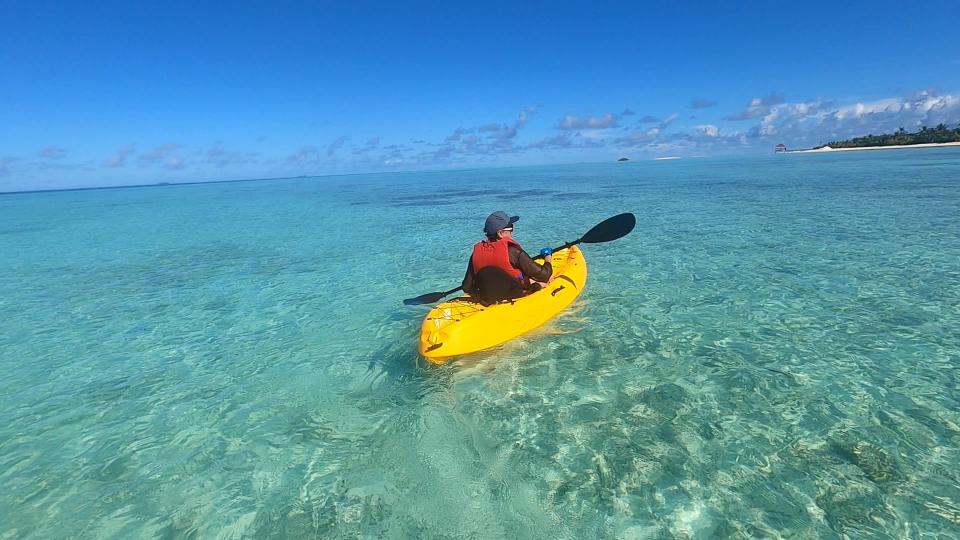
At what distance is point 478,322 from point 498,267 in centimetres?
88

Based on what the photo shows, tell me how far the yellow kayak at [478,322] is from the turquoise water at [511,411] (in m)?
0.29

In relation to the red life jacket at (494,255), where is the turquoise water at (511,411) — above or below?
below

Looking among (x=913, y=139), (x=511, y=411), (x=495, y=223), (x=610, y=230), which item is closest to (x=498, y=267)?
(x=495, y=223)

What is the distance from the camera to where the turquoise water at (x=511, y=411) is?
420cm

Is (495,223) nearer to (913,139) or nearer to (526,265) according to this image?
(526,265)

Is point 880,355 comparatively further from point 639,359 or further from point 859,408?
point 639,359

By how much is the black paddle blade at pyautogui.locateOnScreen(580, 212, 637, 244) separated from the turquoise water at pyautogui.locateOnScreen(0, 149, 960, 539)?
1186 millimetres

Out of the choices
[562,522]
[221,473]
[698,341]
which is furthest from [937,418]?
[221,473]

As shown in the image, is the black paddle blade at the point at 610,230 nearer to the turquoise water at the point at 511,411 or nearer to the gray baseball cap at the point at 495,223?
the turquoise water at the point at 511,411

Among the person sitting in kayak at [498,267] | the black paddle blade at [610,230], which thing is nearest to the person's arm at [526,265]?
the person sitting in kayak at [498,267]

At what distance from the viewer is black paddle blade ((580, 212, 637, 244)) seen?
402 inches

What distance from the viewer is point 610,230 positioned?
10328mm

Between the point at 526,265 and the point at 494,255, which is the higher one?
the point at 494,255

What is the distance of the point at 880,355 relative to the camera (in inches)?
257
